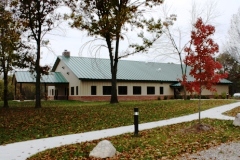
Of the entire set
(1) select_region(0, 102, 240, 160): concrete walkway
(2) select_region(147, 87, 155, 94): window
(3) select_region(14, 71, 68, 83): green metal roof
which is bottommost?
(1) select_region(0, 102, 240, 160): concrete walkway

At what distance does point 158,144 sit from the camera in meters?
9.70

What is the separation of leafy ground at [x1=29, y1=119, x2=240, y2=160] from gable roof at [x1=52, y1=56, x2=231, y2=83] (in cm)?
2551

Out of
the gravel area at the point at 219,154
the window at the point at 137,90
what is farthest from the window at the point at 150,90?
the gravel area at the point at 219,154

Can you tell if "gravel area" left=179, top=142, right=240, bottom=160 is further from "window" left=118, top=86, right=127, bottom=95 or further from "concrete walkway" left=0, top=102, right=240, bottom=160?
"window" left=118, top=86, right=127, bottom=95

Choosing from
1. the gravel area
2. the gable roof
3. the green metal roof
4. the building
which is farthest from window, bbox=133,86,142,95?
the gravel area

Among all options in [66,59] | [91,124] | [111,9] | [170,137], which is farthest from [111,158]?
[66,59]

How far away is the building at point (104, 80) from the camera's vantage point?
126 feet

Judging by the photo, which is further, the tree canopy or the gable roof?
the gable roof

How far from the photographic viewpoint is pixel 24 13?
22.4 metres

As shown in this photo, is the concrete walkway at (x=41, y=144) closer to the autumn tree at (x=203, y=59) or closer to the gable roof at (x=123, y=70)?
the autumn tree at (x=203, y=59)

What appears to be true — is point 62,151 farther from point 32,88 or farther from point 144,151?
point 32,88

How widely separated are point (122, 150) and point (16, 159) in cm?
300

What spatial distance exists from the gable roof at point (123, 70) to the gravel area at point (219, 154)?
28285mm

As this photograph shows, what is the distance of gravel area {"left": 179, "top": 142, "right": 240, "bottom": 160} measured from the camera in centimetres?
788
